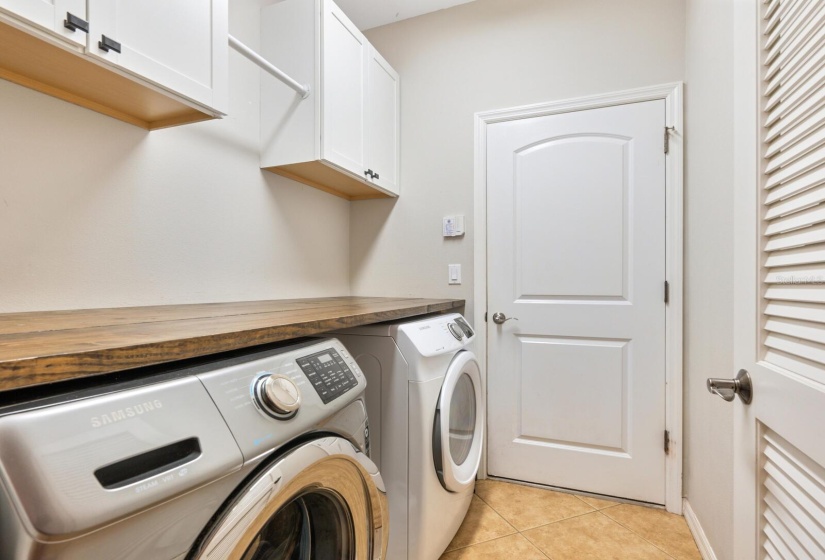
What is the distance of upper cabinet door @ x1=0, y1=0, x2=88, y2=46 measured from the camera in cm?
81

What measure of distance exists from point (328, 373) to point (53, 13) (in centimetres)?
98

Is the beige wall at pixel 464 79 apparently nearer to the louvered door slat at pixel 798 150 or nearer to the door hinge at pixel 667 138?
the door hinge at pixel 667 138

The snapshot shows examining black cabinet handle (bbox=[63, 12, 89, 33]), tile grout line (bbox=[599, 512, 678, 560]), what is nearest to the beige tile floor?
tile grout line (bbox=[599, 512, 678, 560])

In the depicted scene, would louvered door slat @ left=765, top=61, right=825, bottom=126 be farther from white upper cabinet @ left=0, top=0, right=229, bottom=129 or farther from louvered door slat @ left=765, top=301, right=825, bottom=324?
white upper cabinet @ left=0, top=0, right=229, bottom=129

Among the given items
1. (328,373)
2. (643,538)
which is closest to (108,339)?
(328,373)

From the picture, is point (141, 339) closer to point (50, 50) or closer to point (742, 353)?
point (50, 50)

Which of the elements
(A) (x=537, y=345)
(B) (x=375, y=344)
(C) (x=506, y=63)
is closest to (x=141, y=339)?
(B) (x=375, y=344)

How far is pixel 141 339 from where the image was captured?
0.63m

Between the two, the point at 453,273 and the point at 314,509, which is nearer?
the point at 314,509

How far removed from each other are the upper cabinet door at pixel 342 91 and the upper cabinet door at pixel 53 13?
901mm

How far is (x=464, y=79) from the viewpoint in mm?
2305

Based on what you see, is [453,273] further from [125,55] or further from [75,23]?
[75,23]

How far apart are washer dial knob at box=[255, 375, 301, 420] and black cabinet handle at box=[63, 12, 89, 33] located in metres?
0.90

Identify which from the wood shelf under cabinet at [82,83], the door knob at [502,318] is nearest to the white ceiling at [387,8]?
the wood shelf under cabinet at [82,83]
